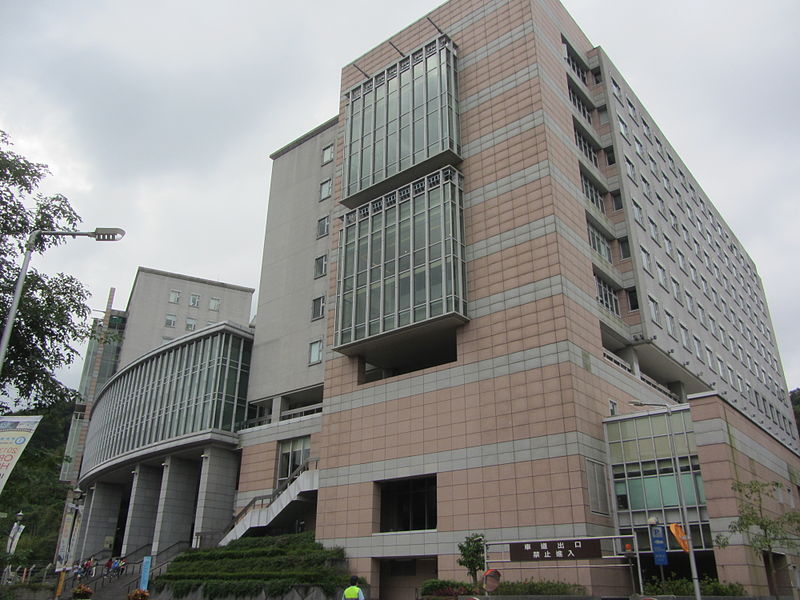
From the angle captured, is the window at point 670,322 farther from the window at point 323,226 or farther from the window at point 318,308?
the window at point 323,226

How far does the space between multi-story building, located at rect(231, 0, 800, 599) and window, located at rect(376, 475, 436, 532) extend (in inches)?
7.5

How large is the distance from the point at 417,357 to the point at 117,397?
37.9 meters

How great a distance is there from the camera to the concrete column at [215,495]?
160ft

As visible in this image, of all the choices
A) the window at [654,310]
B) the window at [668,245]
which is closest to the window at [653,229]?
the window at [668,245]

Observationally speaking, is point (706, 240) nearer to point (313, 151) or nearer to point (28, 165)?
point (313, 151)

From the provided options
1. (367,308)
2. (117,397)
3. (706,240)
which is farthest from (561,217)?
(117,397)

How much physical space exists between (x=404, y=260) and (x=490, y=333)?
26.5 ft

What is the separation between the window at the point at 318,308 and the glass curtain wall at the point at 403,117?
9270 millimetres

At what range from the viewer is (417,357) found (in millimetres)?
45250

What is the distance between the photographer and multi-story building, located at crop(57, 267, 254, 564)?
172ft

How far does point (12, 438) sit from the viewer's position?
16.8m

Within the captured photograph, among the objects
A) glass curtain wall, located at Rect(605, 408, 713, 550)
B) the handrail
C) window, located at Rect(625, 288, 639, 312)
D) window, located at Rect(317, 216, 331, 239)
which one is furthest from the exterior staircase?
window, located at Rect(625, 288, 639, 312)

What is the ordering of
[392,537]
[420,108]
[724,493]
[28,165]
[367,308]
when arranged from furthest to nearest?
[420,108] → [367,308] → [392,537] → [724,493] → [28,165]

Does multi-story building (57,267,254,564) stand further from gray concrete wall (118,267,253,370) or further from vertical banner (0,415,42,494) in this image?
vertical banner (0,415,42,494)
